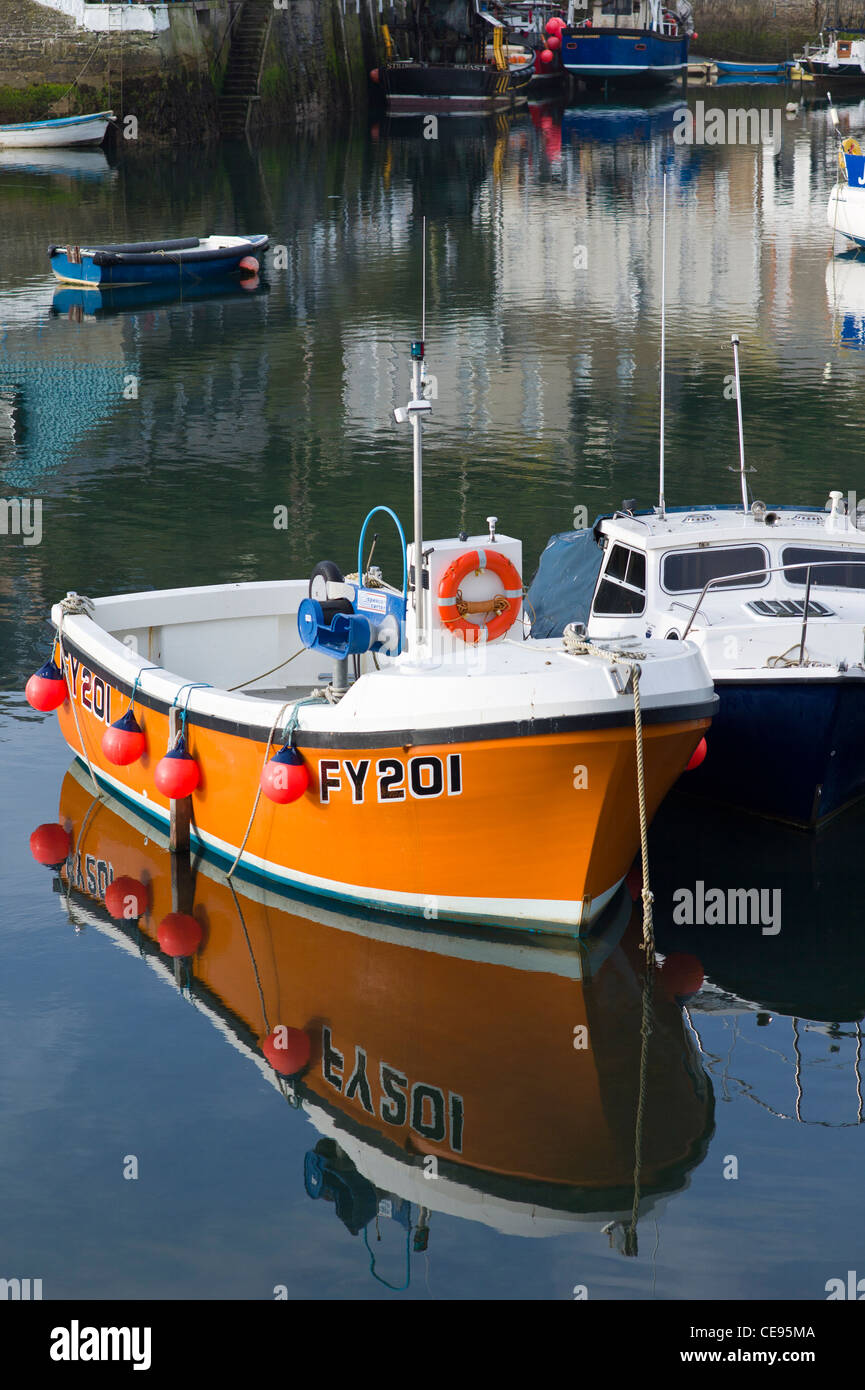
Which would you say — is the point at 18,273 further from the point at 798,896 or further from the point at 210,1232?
the point at 210,1232

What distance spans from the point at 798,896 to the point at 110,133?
49533 millimetres

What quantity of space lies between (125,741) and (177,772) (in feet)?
2.26

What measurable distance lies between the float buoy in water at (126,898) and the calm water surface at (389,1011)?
0.11 meters

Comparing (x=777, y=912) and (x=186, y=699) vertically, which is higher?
(x=186, y=699)

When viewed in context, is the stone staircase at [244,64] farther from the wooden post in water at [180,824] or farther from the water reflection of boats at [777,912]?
the water reflection of boats at [777,912]

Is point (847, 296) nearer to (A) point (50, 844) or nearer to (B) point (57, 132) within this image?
(A) point (50, 844)

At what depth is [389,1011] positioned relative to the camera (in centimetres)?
998

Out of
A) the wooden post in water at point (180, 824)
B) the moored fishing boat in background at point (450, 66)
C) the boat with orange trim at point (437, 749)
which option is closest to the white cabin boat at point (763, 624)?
the boat with orange trim at point (437, 749)

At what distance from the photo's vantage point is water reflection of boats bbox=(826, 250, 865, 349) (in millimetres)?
30578

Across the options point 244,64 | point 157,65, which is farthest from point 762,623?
point 244,64

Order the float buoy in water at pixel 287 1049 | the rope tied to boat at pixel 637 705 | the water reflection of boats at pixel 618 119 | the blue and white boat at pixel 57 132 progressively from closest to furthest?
1. the float buoy in water at pixel 287 1049
2. the rope tied to boat at pixel 637 705
3. the blue and white boat at pixel 57 132
4. the water reflection of boats at pixel 618 119

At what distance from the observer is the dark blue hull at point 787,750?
11617 millimetres

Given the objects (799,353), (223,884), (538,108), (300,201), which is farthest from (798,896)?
(538,108)

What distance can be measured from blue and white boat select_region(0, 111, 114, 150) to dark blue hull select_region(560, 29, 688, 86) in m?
30.7
